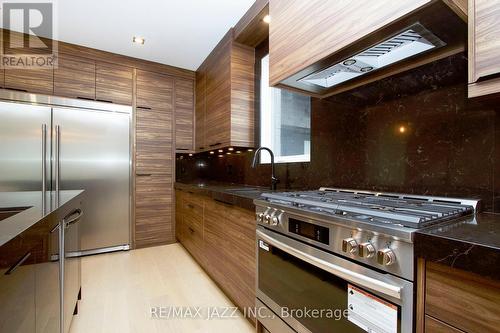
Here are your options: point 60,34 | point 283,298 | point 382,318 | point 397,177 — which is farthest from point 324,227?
point 60,34

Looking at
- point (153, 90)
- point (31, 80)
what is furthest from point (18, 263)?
point (153, 90)

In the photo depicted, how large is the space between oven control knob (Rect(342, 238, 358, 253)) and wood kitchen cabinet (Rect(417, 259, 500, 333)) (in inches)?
7.3

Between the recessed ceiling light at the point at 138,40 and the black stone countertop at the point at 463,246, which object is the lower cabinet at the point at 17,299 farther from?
the recessed ceiling light at the point at 138,40

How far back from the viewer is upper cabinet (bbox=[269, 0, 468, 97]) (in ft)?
2.85

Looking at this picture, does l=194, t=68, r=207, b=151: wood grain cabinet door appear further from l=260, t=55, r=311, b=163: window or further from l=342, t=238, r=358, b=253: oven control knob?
l=342, t=238, r=358, b=253: oven control knob

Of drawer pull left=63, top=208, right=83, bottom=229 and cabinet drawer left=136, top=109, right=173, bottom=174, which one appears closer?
drawer pull left=63, top=208, right=83, bottom=229

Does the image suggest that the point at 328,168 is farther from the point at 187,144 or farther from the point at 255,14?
the point at 187,144

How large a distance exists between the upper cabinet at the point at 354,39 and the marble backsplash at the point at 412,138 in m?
0.11

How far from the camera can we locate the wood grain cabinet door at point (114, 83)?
289 cm

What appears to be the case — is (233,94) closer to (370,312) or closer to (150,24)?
(150,24)

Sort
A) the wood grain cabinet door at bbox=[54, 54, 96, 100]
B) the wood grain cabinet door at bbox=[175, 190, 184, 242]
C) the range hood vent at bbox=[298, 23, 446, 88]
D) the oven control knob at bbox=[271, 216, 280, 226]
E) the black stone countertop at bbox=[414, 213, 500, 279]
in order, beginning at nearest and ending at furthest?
A: the black stone countertop at bbox=[414, 213, 500, 279], the range hood vent at bbox=[298, 23, 446, 88], the oven control knob at bbox=[271, 216, 280, 226], the wood grain cabinet door at bbox=[54, 54, 96, 100], the wood grain cabinet door at bbox=[175, 190, 184, 242]

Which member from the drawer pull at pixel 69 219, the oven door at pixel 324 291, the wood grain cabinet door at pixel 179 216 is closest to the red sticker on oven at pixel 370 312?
the oven door at pixel 324 291

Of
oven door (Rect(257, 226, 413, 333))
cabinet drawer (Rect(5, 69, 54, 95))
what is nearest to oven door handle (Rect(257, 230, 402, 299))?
oven door (Rect(257, 226, 413, 333))

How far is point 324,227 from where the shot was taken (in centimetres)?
94
